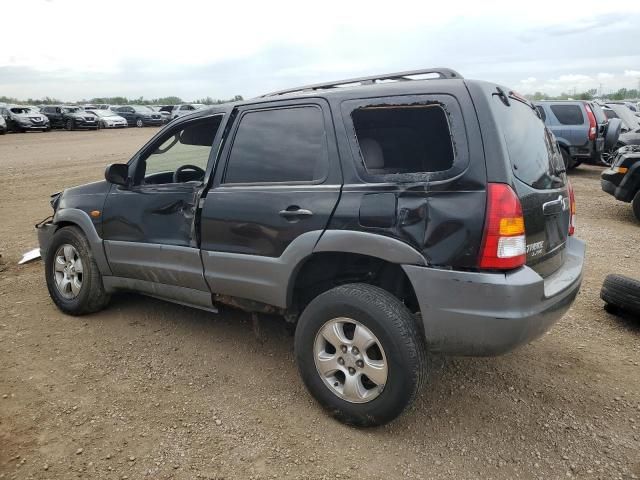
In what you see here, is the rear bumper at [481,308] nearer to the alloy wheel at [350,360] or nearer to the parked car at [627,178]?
the alloy wheel at [350,360]

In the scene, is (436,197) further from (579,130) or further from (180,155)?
(579,130)

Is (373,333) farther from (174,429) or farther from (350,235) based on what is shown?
(174,429)

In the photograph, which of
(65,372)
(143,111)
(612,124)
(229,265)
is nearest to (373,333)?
(229,265)

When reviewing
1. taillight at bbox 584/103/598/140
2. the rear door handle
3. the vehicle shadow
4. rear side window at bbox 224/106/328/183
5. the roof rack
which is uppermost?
the roof rack

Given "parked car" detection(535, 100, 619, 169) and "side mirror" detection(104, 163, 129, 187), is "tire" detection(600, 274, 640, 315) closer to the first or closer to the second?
"side mirror" detection(104, 163, 129, 187)

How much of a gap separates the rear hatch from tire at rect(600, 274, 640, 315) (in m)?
1.22

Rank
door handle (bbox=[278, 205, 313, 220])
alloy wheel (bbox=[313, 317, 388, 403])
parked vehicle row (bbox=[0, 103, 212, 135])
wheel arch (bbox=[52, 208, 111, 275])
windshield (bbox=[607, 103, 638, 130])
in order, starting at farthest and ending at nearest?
parked vehicle row (bbox=[0, 103, 212, 135])
windshield (bbox=[607, 103, 638, 130])
wheel arch (bbox=[52, 208, 111, 275])
door handle (bbox=[278, 205, 313, 220])
alloy wheel (bbox=[313, 317, 388, 403])

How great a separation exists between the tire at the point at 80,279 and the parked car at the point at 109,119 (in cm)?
3228

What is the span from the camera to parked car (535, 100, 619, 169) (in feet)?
39.6

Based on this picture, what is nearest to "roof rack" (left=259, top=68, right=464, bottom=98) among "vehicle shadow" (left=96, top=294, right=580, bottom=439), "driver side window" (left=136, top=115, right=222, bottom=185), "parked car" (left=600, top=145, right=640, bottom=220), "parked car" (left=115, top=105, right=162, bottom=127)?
"driver side window" (left=136, top=115, right=222, bottom=185)

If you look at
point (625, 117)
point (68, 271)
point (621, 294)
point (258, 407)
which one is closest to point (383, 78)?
point (258, 407)

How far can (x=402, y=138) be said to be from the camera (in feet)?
9.79

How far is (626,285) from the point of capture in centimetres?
400

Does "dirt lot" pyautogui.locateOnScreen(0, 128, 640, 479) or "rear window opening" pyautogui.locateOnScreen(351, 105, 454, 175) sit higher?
"rear window opening" pyautogui.locateOnScreen(351, 105, 454, 175)
